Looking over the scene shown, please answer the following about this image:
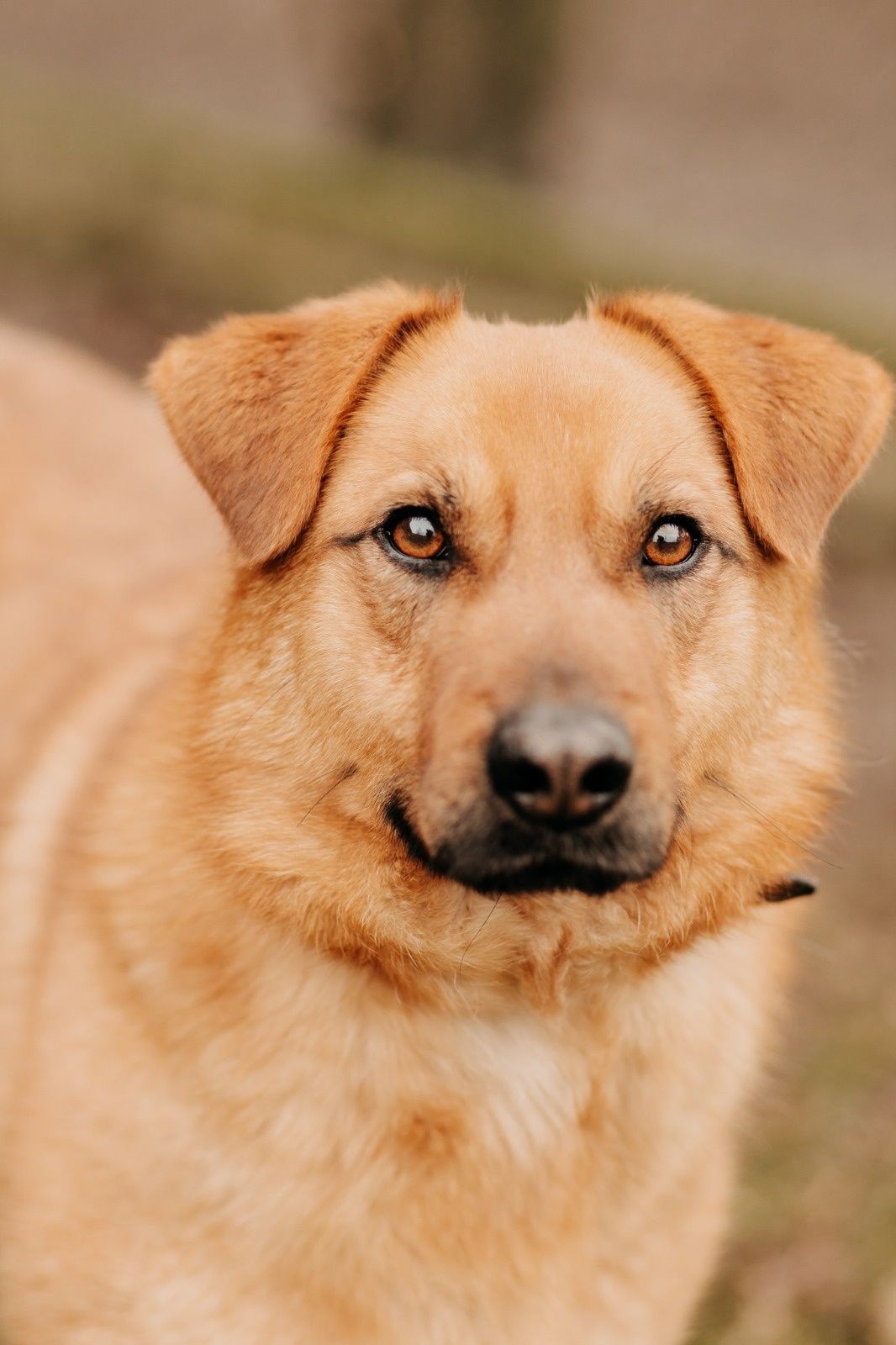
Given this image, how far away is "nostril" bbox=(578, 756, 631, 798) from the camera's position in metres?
2.29

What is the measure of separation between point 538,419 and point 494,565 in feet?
1.00

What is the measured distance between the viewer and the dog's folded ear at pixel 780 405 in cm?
291

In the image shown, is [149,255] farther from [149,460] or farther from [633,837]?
[633,837]

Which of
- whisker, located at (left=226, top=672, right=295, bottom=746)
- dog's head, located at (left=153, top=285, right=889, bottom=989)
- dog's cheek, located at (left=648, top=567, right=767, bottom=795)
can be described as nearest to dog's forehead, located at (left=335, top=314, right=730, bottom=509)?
dog's head, located at (left=153, top=285, right=889, bottom=989)

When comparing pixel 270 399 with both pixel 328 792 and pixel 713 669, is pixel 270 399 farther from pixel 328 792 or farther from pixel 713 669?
pixel 713 669

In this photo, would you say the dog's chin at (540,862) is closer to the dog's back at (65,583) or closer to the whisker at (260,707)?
the whisker at (260,707)

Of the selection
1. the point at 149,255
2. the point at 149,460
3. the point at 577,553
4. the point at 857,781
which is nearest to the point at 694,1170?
the point at 577,553

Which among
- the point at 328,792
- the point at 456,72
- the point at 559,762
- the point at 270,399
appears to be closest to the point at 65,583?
the point at 270,399

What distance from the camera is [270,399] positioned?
2.90 metres

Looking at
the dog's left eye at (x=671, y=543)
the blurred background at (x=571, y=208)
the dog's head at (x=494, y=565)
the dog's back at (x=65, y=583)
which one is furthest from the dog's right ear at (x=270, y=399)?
the blurred background at (x=571, y=208)

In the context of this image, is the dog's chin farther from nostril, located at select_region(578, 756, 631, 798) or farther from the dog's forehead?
the dog's forehead

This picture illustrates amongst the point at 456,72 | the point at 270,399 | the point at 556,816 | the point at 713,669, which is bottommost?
the point at 556,816

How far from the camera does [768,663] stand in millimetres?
2934

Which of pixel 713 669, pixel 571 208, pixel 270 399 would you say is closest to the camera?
pixel 713 669
